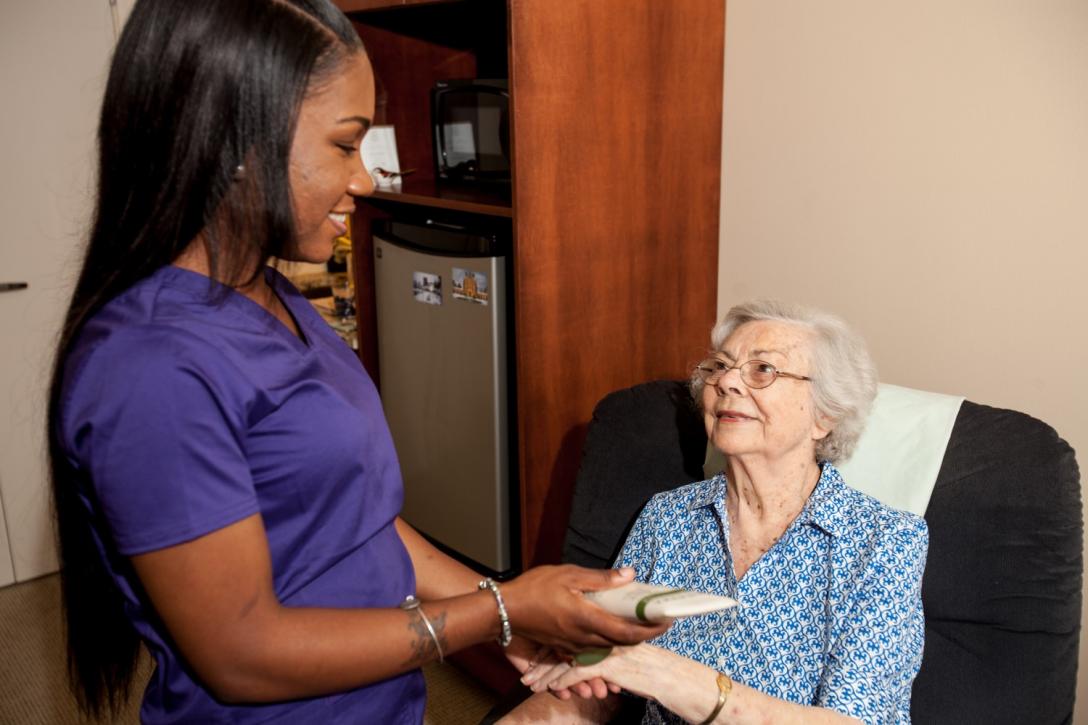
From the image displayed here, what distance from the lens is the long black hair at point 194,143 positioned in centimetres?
87

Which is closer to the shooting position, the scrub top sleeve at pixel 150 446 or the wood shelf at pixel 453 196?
the scrub top sleeve at pixel 150 446

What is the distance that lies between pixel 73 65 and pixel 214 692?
276 centimetres

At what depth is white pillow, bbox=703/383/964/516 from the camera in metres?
1.60

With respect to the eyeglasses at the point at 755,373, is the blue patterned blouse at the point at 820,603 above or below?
below

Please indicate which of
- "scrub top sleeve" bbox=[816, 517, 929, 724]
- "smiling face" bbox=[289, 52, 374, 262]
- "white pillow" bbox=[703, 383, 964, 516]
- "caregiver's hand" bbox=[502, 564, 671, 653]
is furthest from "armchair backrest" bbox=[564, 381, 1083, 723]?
"smiling face" bbox=[289, 52, 374, 262]

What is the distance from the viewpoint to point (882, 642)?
4.48 ft

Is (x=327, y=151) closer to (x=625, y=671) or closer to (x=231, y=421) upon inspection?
(x=231, y=421)

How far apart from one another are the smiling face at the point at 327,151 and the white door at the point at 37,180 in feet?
7.47

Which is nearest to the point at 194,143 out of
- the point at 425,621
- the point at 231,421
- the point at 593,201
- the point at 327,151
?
the point at 327,151

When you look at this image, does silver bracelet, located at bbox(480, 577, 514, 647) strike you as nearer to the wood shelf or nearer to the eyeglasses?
the eyeglasses

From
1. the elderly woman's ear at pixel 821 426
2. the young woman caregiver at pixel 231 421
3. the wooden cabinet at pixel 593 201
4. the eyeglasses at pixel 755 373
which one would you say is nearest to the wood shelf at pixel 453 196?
the wooden cabinet at pixel 593 201

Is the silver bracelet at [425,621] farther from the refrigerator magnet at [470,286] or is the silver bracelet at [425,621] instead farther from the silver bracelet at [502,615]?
the refrigerator magnet at [470,286]

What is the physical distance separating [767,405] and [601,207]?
856 mm

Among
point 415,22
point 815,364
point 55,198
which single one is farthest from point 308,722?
point 55,198
